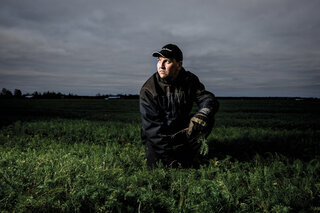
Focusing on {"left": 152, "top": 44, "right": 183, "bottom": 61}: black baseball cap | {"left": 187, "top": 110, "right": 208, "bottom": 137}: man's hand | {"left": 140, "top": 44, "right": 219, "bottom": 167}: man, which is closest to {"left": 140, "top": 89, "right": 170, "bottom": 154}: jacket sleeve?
{"left": 140, "top": 44, "right": 219, "bottom": 167}: man

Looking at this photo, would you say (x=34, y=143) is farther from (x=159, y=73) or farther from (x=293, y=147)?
(x=293, y=147)

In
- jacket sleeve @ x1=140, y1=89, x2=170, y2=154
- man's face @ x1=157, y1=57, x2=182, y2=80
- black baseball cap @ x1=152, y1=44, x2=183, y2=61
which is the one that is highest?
black baseball cap @ x1=152, y1=44, x2=183, y2=61

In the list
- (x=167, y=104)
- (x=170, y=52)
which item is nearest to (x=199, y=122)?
(x=167, y=104)

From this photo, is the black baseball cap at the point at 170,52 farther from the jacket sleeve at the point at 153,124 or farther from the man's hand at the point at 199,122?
the man's hand at the point at 199,122

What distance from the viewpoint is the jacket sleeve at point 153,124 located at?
3.25 m

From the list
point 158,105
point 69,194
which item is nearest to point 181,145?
point 158,105

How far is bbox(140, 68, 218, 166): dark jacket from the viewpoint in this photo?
3316 mm

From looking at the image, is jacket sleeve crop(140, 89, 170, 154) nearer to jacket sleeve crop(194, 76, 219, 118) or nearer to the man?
the man

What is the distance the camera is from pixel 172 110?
354cm

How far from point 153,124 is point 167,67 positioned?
0.93 meters

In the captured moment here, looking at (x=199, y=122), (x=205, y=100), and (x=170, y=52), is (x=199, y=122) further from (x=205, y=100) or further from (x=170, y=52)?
(x=170, y=52)

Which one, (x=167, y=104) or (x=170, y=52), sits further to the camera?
(x=167, y=104)

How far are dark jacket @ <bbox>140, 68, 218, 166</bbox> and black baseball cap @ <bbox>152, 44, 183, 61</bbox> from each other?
0.35 meters

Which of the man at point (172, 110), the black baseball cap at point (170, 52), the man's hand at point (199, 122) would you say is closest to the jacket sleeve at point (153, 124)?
the man at point (172, 110)
